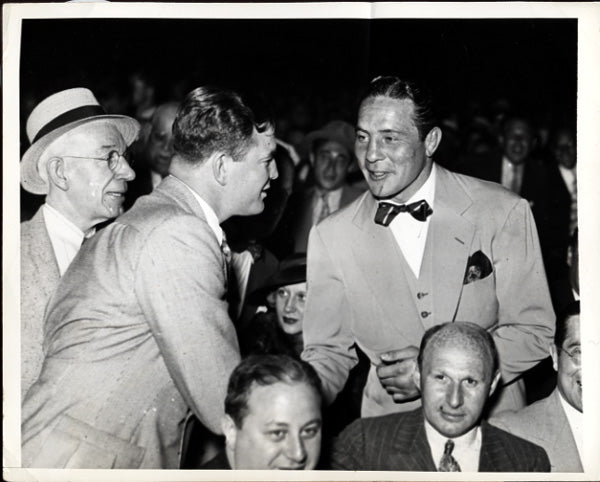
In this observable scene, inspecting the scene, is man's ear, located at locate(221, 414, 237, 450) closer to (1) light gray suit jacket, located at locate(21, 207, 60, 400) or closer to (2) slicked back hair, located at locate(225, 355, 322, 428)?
(2) slicked back hair, located at locate(225, 355, 322, 428)

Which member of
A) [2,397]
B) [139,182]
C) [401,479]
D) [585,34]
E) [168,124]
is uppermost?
[585,34]

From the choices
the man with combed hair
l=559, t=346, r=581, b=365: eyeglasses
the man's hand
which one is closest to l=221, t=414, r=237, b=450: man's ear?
the man with combed hair

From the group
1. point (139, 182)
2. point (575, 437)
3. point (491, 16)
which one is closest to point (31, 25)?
point (139, 182)

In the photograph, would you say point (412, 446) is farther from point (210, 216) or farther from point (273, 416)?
point (210, 216)

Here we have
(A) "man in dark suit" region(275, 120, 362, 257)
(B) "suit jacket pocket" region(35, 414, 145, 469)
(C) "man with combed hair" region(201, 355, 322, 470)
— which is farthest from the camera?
(A) "man in dark suit" region(275, 120, 362, 257)

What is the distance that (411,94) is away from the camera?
178cm

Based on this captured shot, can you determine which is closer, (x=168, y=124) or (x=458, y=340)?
(x=458, y=340)

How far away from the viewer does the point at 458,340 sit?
1701 millimetres

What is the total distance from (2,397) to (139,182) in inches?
23.7

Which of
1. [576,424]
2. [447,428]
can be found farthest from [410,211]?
[576,424]

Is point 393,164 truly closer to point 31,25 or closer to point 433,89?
point 433,89

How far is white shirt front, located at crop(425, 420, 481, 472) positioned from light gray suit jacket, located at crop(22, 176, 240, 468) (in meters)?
0.48

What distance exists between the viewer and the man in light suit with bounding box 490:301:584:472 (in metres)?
1.76

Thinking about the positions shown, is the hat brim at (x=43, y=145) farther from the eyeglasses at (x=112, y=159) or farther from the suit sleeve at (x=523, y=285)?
the suit sleeve at (x=523, y=285)
